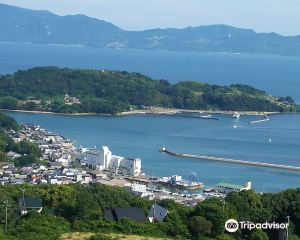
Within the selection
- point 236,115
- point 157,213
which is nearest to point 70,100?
point 236,115

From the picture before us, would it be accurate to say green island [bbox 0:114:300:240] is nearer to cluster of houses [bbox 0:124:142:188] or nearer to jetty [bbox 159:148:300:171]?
cluster of houses [bbox 0:124:142:188]

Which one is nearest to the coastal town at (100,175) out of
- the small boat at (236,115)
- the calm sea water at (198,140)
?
the calm sea water at (198,140)

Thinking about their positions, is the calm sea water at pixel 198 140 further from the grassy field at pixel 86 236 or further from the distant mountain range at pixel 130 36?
the distant mountain range at pixel 130 36

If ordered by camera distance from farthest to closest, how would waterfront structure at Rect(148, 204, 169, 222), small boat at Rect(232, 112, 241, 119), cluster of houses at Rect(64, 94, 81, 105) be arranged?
cluster of houses at Rect(64, 94, 81, 105) → small boat at Rect(232, 112, 241, 119) → waterfront structure at Rect(148, 204, 169, 222)

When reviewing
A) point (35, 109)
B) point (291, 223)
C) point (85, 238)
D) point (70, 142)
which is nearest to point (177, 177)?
point (70, 142)

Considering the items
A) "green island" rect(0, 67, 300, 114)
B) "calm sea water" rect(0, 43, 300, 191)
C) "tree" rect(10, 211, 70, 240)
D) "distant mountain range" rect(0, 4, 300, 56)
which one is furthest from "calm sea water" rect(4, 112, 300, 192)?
"distant mountain range" rect(0, 4, 300, 56)

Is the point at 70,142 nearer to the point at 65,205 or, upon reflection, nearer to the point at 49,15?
the point at 65,205
